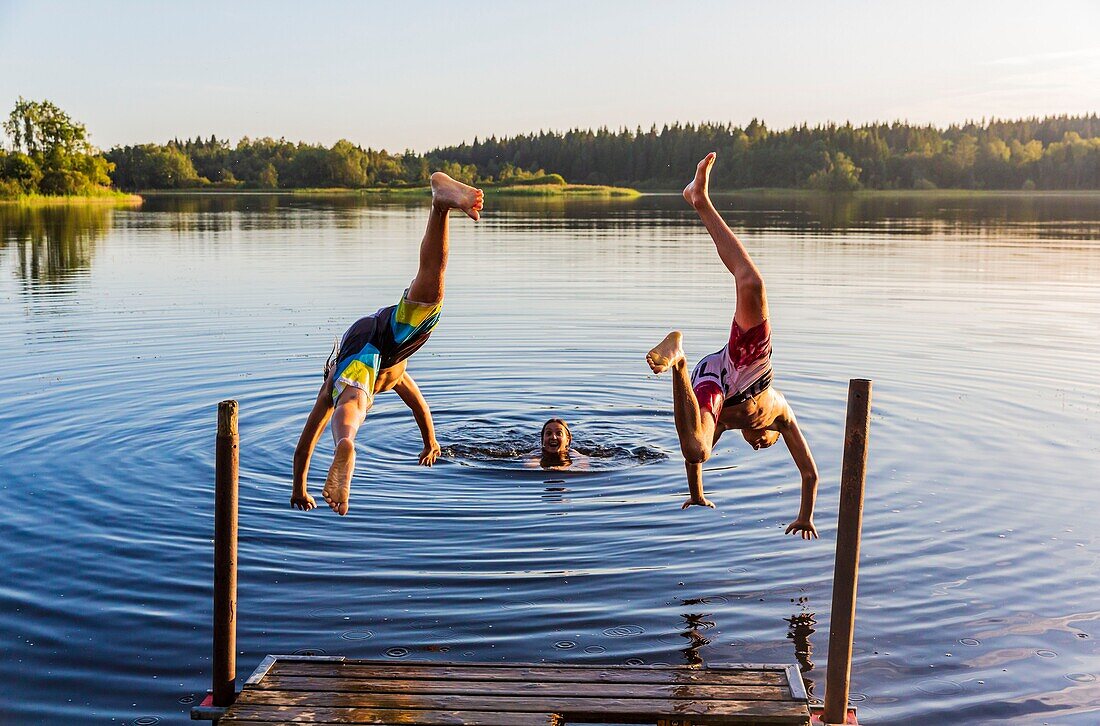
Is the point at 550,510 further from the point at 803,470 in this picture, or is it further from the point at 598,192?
the point at 598,192

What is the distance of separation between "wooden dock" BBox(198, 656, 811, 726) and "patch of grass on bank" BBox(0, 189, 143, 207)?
10350cm

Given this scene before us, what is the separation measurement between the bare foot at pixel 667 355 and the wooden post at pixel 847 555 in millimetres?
1161

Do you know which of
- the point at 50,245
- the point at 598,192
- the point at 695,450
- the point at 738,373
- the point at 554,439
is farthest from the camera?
the point at 598,192

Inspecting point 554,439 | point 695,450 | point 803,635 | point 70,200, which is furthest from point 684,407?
point 70,200

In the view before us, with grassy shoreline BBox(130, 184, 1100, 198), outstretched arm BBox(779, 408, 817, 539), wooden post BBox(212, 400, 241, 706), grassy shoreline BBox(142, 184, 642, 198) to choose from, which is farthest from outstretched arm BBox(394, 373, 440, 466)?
grassy shoreline BBox(130, 184, 1100, 198)

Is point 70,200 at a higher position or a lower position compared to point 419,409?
higher

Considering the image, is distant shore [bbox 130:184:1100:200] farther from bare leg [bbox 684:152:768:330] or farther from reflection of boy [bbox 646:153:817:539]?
bare leg [bbox 684:152:768:330]

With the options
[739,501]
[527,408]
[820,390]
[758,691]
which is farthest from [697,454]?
[820,390]

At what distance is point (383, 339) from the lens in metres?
8.64

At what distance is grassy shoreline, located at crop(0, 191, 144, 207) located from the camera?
103 metres

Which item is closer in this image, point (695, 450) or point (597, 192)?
point (695, 450)

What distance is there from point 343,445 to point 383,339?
4.49 ft

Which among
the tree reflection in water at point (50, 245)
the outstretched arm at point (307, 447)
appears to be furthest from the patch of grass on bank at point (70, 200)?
the outstretched arm at point (307, 447)

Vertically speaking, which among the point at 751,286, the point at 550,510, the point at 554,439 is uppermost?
the point at 751,286
